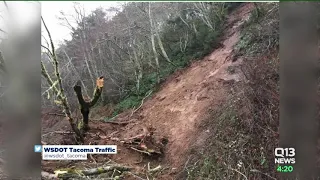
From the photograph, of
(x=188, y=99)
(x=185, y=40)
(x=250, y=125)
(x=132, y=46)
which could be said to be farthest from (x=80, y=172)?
(x=185, y=40)

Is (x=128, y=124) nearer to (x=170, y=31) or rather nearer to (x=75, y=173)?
(x=75, y=173)

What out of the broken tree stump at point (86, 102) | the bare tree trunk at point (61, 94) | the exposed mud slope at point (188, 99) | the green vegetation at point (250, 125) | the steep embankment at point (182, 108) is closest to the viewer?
the green vegetation at point (250, 125)

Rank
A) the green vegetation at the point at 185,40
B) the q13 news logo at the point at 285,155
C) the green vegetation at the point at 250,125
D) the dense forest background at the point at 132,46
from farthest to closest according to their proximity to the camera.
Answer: the green vegetation at the point at 185,40, the dense forest background at the point at 132,46, the green vegetation at the point at 250,125, the q13 news logo at the point at 285,155

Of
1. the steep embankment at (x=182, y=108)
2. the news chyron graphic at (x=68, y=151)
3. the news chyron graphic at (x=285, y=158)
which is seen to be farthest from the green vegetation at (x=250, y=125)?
the news chyron graphic at (x=68, y=151)

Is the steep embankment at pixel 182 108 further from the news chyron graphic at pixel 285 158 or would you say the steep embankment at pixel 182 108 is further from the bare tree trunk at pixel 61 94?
the news chyron graphic at pixel 285 158

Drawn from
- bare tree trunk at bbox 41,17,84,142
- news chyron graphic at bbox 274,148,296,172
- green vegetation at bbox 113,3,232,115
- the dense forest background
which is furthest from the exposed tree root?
green vegetation at bbox 113,3,232,115

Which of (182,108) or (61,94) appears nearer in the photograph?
(61,94)

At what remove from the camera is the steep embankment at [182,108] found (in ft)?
15.8

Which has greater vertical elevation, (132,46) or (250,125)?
(132,46)

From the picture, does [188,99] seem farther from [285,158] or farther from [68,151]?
[285,158]

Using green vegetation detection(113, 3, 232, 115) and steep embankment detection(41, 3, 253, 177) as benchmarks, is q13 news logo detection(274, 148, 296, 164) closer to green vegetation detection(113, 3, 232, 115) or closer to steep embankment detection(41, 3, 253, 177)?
steep embankment detection(41, 3, 253, 177)

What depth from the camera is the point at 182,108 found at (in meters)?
5.89

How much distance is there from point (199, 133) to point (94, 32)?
2.91 metres

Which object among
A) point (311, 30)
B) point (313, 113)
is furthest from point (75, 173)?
point (311, 30)
